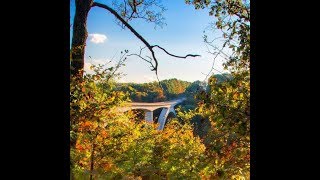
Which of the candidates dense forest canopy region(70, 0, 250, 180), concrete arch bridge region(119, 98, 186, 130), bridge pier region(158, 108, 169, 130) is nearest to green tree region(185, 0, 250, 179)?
dense forest canopy region(70, 0, 250, 180)

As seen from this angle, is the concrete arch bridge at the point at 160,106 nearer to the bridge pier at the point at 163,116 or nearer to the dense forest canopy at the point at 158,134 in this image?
the bridge pier at the point at 163,116

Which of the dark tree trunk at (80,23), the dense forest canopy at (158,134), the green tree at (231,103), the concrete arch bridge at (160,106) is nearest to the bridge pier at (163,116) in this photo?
the concrete arch bridge at (160,106)

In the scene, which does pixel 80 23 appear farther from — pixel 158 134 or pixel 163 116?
pixel 163 116

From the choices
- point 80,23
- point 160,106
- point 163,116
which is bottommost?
point 163,116

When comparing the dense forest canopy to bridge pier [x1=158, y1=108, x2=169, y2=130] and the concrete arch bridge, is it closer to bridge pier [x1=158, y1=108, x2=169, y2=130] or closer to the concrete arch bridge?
the concrete arch bridge

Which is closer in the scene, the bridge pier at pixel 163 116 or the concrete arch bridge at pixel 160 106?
the concrete arch bridge at pixel 160 106

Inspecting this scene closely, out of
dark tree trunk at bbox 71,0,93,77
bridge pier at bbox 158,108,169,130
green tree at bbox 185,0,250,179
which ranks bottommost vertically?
Result: bridge pier at bbox 158,108,169,130

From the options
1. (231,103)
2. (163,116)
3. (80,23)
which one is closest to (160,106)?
(163,116)

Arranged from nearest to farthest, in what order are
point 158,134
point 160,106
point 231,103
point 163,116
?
point 231,103 → point 158,134 → point 160,106 → point 163,116
